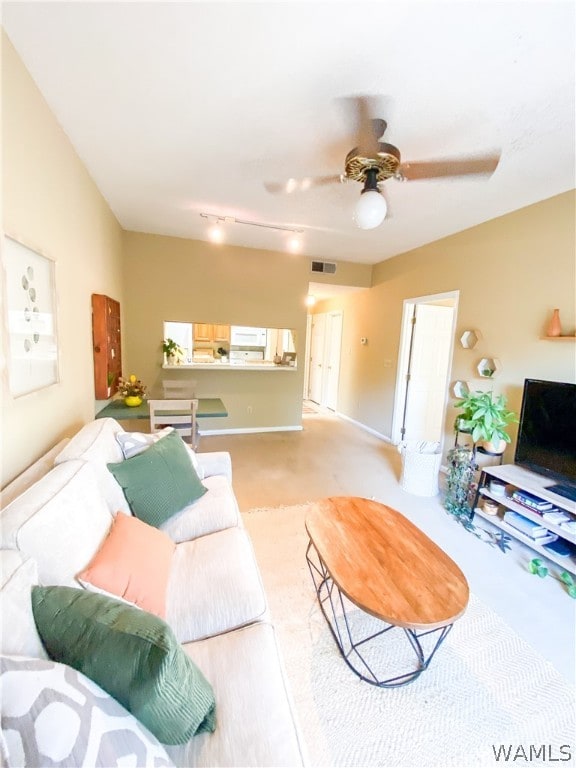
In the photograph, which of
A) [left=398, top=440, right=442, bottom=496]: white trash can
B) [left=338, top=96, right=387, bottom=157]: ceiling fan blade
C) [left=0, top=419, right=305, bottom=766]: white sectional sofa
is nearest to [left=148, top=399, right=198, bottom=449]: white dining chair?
[left=0, top=419, right=305, bottom=766]: white sectional sofa

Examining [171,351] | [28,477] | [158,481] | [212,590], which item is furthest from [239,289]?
[212,590]

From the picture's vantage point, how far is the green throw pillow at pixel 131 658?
699 millimetres

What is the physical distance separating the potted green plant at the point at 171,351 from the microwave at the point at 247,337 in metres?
1.02

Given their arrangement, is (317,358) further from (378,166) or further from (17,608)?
(17,608)

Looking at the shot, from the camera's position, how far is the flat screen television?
2.21 metres

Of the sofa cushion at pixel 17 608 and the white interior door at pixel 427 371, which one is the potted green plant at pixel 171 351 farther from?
the sofa cushion at pixel 17 608

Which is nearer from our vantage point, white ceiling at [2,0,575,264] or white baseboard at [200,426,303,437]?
white ceiling at [2,0,575,264]

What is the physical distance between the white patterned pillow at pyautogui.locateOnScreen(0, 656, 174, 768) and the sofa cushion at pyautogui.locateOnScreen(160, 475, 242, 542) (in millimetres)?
988

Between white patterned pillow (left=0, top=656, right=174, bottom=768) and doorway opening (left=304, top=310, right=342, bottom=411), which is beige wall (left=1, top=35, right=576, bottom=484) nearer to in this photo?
doorway opening (left=304, top=310, right=342, bottom=411)

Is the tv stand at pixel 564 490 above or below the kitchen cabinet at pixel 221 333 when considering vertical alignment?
below

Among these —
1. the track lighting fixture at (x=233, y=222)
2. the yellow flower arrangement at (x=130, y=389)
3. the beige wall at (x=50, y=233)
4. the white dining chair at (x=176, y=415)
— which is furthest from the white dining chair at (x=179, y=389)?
the track lighting fixture at (x=233, y=222)

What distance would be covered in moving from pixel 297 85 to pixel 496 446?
285 centimetres

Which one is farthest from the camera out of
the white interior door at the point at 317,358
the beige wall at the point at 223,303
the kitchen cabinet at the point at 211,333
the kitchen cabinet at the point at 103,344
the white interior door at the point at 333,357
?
the white interior door at the point at 317,358

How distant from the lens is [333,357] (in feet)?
21.5
